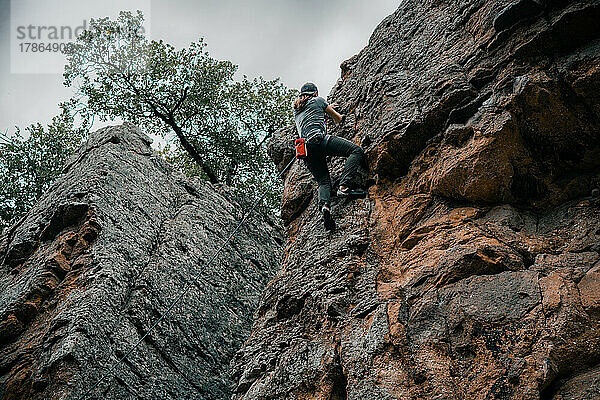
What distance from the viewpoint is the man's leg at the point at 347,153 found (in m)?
8.57

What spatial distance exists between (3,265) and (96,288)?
371 centimetres

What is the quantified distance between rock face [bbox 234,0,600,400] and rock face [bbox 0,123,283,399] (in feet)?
9.49

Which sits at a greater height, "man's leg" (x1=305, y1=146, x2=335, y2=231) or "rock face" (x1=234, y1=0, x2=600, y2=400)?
"man's leg" (x1=305, y1=146, x2=335, y2=231)

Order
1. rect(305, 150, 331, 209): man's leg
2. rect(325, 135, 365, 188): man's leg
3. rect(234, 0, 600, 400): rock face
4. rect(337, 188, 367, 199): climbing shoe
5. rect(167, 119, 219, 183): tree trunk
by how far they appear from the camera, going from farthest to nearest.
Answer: rect(167, 119, 219, 183): tree trunk
rect(305, 150, 331, 209): man's leg
rect(325, 135, 365, 188): man's leg
rect(337, 188, 367, 199): climbing shoe
rect(234, 0, 600, 400): rock face

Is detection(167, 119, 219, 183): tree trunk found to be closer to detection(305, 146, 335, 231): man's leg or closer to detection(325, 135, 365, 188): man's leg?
detection(305, 146, 335, 231): man's leg

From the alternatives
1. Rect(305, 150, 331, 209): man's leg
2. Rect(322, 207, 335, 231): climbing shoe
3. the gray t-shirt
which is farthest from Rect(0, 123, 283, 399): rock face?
the gray t-shirt

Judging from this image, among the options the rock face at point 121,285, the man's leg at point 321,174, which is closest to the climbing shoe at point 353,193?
the man's leg at point 321,174

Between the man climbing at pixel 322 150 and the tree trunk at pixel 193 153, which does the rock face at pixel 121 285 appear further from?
the tree trunk at pixel 193 153

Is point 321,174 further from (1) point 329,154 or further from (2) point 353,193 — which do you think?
(2) point 353,193

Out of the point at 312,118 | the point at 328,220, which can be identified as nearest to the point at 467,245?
the point at 328,220

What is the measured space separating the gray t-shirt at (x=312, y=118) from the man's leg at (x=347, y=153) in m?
0.38

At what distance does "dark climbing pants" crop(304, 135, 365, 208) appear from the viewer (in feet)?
28.2

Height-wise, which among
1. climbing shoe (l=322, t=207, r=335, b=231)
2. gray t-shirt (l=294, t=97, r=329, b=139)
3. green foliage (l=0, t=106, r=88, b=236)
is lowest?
climbing shoe (l=322, t=207, r=335, b=231)

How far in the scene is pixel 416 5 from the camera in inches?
423
